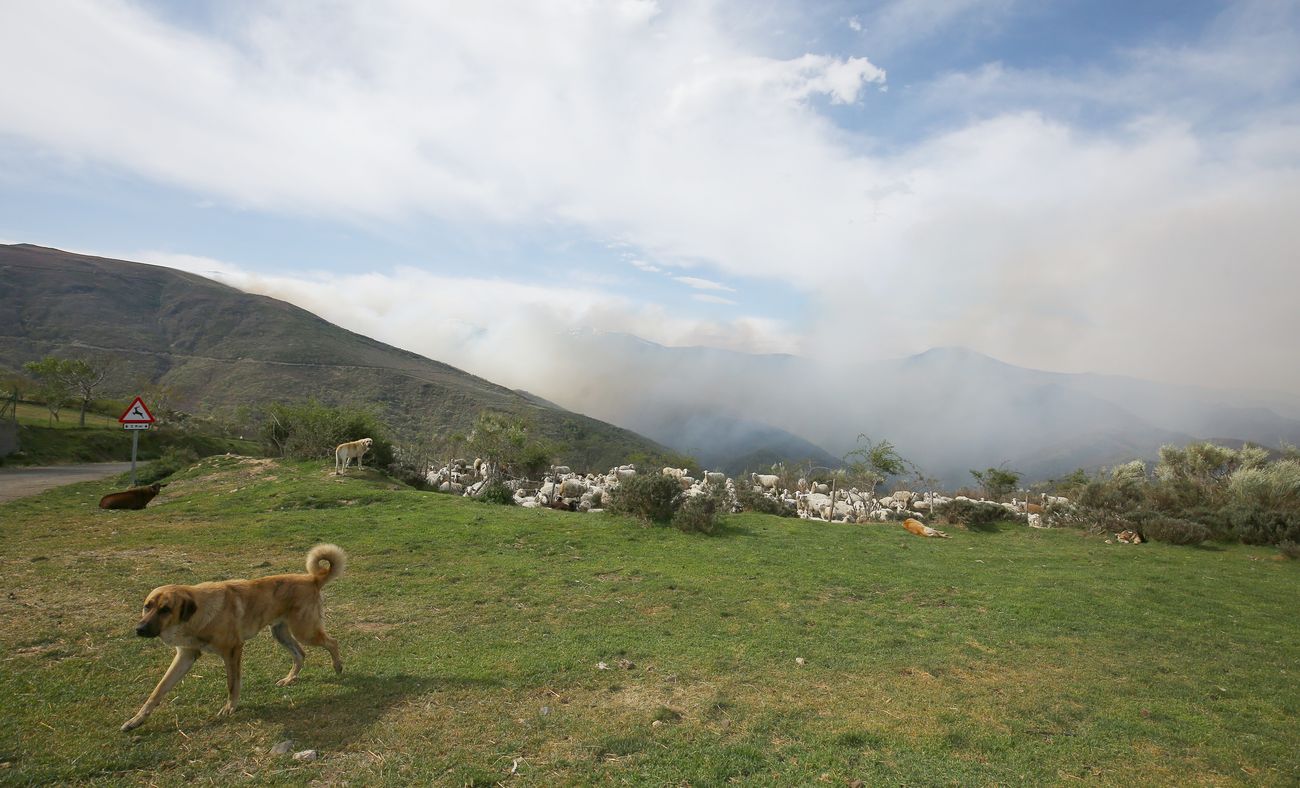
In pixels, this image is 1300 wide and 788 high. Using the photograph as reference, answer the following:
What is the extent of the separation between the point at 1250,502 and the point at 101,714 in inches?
1023

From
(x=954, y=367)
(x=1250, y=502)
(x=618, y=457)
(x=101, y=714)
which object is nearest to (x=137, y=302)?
(x=618, y=457)

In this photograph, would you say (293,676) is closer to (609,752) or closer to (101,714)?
(101,714)

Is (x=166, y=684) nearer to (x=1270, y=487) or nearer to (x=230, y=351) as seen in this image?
(x=1270, y=487)

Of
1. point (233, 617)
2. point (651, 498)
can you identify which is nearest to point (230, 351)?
point (651, 498)

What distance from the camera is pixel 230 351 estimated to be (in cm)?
8012

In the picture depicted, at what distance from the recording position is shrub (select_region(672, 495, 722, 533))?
51.3 feet

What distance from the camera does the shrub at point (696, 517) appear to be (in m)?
15.6

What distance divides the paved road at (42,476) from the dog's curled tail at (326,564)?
55.6 ft

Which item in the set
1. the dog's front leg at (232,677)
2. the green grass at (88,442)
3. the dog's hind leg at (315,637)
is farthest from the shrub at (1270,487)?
the green grass at (88,442)

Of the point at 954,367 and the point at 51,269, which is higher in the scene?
the point at 954,367

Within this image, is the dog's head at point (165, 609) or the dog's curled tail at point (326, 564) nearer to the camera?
the dog's head at point (165, 609)

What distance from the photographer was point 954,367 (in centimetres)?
15962

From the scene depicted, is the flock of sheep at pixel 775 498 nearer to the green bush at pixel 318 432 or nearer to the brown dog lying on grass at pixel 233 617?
the green bush at pixel 318 432

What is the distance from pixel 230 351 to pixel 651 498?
86963mm
